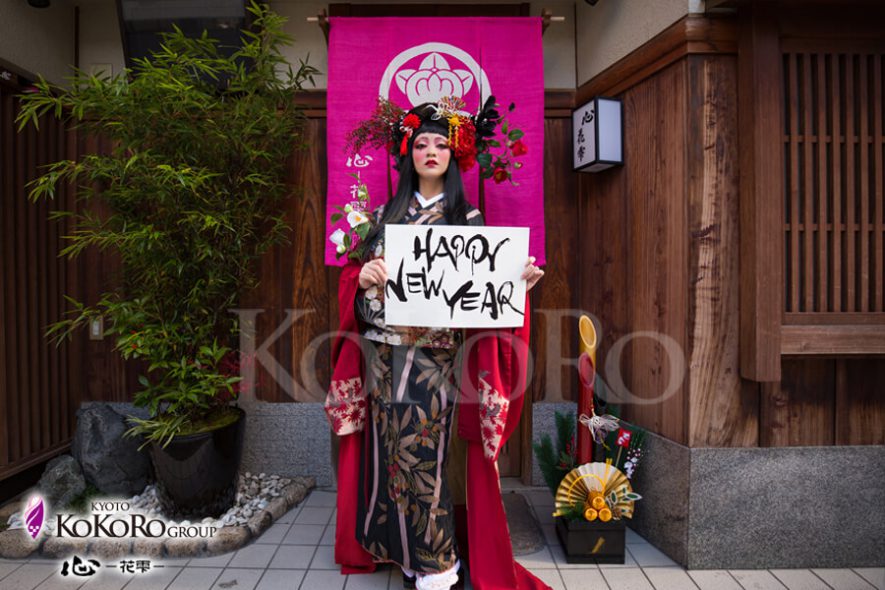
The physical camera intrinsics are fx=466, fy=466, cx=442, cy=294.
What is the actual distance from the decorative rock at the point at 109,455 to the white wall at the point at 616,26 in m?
4.61

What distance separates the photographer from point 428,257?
2428mm

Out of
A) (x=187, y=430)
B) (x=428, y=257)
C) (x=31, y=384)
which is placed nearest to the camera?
(x=428, y=257)

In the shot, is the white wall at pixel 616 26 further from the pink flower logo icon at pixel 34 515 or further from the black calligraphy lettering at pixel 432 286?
the pink flower logo icon at pixel 34 515

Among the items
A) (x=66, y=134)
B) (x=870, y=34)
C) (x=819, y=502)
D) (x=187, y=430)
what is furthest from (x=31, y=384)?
(x=870, y=34)

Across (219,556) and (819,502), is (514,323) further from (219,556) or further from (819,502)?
(219,556)

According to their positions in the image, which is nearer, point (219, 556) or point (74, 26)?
point (219, 556)

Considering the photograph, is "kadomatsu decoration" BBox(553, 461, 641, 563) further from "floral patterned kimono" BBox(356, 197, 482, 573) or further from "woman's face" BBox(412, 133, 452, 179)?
"woman's face" BBox(412, 133, 452, 179)

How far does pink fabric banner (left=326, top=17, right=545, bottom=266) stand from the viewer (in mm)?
3471

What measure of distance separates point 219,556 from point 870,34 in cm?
508

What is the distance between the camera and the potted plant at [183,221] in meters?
2.97

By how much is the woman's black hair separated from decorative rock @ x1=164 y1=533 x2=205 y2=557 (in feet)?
6.96

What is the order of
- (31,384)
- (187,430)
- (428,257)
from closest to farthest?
(428,257) → (187,430) → (31,384)

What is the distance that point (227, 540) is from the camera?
3.00m
